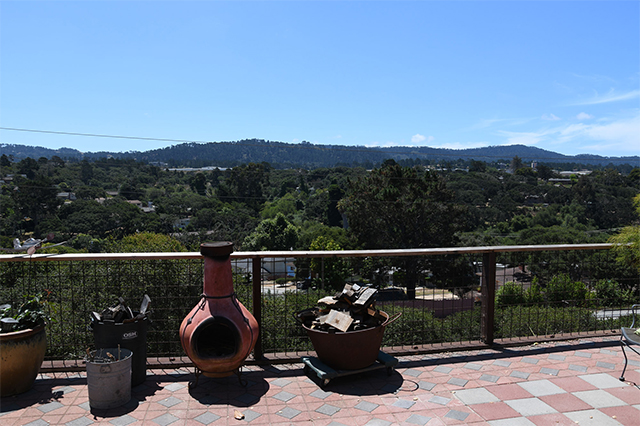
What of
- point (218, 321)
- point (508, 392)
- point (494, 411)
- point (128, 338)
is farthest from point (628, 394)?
point (128, 338)

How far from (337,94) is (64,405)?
73.3m

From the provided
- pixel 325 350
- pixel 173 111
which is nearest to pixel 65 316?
pixel 325 350

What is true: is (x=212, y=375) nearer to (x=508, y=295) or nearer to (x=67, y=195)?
(x=508, y=295)

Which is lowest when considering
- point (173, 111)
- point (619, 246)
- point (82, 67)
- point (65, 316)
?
point (65, 316)

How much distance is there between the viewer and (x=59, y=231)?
5072 cm

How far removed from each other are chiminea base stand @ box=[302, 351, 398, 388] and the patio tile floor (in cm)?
9

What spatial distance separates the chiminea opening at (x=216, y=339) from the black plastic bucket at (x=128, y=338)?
46cm

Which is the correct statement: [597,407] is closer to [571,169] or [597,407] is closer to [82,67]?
[82,67]

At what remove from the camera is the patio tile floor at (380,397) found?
2797 mm

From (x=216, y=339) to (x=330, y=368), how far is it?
3.22 feet

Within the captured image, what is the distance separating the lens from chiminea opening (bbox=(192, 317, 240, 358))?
3.08 meters

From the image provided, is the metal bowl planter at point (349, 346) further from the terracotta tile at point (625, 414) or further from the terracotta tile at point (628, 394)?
the terracotta tile at point (628, 394)

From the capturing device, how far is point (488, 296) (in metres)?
4.17

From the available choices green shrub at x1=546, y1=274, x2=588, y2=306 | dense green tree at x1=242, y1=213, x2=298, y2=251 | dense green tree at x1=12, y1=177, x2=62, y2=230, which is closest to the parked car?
green shrub at x1=546, y1=274, x2=588, y2=306
